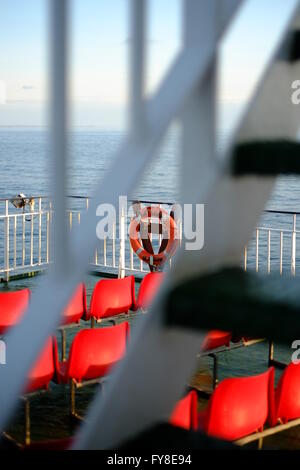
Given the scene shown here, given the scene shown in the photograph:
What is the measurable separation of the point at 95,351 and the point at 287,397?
1119 mm

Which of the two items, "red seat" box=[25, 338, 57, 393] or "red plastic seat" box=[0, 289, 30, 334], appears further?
"red plastic seat" box=[0, 289, 30, 334]

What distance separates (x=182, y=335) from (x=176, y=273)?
13 centimetres

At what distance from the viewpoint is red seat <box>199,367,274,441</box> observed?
3064mm

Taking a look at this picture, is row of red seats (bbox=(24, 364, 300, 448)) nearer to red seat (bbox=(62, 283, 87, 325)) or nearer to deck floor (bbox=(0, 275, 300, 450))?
deck floor (bbox=(0, 275, 300, 450))

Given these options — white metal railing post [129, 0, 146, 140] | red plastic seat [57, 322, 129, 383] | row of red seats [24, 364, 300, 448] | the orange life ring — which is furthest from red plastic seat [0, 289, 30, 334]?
white metal railing post [129, 0, 146, 140]

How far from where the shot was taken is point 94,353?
157 inches

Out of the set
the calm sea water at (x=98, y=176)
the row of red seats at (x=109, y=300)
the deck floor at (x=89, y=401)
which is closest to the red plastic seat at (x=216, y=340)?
the deck floor at (x=89, y=401)

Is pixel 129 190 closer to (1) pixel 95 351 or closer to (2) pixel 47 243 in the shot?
(1) pixel 95 351

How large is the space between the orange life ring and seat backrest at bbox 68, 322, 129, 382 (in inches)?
143

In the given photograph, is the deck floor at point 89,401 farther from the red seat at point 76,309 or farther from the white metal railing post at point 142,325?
the white metal railing post at point 142,325

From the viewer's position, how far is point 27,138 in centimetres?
8169

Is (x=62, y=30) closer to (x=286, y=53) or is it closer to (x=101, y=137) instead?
(x=286, y=53)

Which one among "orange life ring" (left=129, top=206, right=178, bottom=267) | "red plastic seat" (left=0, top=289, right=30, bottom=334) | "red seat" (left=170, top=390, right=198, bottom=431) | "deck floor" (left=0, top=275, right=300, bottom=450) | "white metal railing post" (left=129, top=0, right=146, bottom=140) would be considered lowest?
"deck floor" (left=0, top=275, right=300, bottom=450)

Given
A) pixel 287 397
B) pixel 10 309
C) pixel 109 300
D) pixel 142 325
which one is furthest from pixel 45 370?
pixel 142 325
